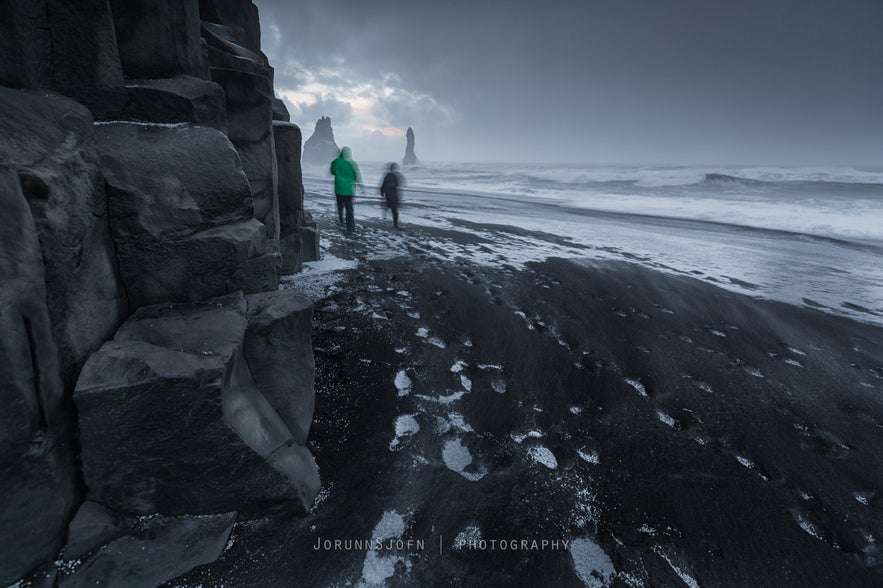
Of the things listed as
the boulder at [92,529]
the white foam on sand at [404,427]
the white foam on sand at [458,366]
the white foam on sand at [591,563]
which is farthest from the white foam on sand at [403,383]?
the boulder at [92,529]

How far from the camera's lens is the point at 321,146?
130 meters

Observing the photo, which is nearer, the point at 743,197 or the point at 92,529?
the point at 92,529

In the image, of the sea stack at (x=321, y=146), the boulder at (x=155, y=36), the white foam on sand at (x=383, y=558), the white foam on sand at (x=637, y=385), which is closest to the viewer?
the white foam on sand at (x=383, y=558)

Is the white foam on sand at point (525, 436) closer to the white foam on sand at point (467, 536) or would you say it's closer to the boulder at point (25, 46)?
the white foam on sand at point (467, 536)

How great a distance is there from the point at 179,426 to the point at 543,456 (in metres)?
2.14

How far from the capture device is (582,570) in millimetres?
1945

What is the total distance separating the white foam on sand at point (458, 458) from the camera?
8.06ft

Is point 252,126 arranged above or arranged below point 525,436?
above

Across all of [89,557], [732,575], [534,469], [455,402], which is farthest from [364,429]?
[732,575]

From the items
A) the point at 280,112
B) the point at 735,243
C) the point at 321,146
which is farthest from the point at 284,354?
the point at 321,146

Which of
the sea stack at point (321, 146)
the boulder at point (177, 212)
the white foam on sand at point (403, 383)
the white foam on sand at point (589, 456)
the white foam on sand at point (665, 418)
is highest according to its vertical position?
the sea stack at point (321, 146)

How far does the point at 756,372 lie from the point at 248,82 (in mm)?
5926

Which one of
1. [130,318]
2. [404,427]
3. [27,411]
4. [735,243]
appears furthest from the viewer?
[735,243]

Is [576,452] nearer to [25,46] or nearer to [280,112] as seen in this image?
[25,46]
